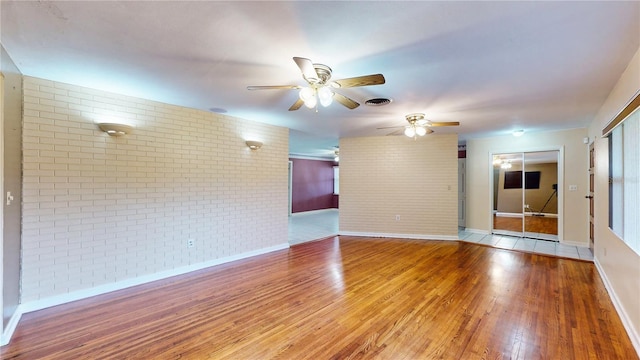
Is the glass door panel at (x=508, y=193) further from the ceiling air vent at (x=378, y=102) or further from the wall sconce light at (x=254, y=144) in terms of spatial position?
the wall sconce light at (x=254, y=144)

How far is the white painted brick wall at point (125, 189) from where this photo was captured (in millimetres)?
2857

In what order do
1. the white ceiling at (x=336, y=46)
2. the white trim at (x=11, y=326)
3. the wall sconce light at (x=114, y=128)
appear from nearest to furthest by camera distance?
the white ceiling at (x=336, y=46) → the white trim at (x=11, y=326) → the wall sconce light at (x=114, y=128)

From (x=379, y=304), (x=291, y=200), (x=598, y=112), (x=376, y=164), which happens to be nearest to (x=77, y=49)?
(x=379, y=304)

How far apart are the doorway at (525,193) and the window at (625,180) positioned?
10.0 ft

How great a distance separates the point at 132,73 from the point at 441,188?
5873 mm

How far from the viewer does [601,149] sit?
3.77m

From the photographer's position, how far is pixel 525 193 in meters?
7.56

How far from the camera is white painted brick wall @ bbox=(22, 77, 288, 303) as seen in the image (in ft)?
9.37

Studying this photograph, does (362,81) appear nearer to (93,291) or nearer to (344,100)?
(344,100)

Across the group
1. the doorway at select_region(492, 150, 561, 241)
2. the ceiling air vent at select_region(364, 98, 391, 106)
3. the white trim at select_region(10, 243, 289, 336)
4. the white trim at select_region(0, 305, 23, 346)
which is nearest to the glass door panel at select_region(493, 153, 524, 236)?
the doorway at select_region(492, 150, 561, 241)

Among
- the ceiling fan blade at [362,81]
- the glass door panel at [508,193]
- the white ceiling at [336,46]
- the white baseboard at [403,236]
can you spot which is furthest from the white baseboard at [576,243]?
the ceiling fan blade at [362,81]

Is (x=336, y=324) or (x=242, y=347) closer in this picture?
(x=242, y=347)

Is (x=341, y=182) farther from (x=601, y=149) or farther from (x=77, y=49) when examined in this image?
(x=77, y=49)

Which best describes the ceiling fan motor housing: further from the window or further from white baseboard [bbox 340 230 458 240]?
white baseboard [bbox 340 230 458 240]
